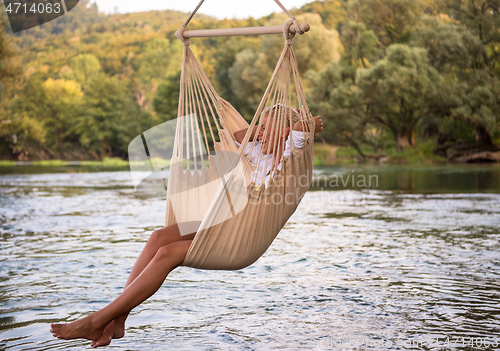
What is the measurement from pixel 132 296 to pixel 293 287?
133 centimetres

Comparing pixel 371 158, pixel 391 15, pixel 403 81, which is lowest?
pixel 371 158

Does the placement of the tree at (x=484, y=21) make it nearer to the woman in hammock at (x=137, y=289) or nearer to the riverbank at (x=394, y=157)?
the riverbank at (x=394, y=157)

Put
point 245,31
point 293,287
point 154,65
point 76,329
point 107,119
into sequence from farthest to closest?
1. point 154,65
2. point 107,119
3. point 293,287
4. point 245,31
5. point 76,329

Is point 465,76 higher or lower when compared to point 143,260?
higher

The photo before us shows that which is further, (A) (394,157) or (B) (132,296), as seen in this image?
(A) (394,157)

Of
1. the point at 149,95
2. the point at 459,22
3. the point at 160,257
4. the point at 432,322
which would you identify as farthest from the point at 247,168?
the point at 149,95

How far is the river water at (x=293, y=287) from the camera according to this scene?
8.11 feet

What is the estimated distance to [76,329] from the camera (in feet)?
7.26

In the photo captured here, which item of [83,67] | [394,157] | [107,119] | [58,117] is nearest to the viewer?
[394,157]

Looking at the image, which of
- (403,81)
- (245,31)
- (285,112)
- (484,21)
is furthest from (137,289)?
(484,21)

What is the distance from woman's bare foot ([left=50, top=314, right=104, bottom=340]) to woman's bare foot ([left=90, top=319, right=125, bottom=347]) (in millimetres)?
75

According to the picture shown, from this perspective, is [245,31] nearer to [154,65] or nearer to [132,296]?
[132,296]

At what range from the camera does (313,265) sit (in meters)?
4.05

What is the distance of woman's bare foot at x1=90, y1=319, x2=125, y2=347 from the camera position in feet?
7.59
